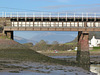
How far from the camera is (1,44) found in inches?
2024

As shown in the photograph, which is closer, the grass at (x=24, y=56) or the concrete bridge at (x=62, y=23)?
the grass at (x=24, y=56)

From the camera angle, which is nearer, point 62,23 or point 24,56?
point 24,56

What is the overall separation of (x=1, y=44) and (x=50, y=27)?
49339 millimetres

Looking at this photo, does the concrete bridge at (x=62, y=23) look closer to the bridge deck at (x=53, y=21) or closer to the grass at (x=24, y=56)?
the bridge deck at (x=53, y=21)

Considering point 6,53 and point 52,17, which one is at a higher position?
point 52,17

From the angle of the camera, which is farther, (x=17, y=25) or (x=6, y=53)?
(x=17, y=25)

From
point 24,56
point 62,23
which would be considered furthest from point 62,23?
point 24,56

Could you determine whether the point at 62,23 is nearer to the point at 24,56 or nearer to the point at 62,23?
the point at 62,23

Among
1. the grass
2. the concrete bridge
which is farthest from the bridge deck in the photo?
the grass

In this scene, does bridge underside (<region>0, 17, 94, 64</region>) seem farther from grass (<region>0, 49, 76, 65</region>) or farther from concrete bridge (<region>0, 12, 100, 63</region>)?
grass (<region>0, 49, 76, 65</region>)

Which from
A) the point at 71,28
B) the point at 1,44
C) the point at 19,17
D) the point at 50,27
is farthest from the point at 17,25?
the point at 1,44

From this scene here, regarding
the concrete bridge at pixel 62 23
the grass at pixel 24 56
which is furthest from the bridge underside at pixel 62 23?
the grass at pixel 24 56

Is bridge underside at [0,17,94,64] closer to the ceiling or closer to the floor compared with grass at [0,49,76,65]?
closer to the ceiling

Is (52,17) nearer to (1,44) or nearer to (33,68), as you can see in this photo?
(1,44)
